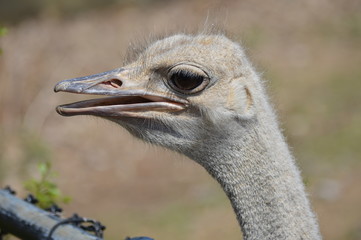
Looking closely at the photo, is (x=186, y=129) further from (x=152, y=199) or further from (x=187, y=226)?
(x=152, y=199)

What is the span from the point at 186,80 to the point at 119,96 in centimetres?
22

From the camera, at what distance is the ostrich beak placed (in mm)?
2308

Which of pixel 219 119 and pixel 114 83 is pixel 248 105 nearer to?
pixel 219 119

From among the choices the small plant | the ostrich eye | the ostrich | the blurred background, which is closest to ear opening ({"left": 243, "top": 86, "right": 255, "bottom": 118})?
the ostrich

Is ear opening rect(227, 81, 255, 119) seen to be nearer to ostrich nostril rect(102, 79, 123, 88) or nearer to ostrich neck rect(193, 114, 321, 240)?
ostrich neck rect(193, 114, 321, 240)

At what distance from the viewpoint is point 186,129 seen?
237 centimetres

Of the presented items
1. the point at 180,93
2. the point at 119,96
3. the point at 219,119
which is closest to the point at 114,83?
the point at 119,96

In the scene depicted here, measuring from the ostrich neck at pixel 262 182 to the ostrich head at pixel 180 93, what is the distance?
6cm

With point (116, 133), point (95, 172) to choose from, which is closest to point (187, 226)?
point (95, 172)

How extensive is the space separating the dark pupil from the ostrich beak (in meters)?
0.05

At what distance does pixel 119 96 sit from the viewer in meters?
2.36

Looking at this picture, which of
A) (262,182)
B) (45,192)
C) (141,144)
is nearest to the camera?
(262,182)

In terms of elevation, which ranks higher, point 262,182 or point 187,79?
point 187,79

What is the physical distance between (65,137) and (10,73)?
1.08 metres
